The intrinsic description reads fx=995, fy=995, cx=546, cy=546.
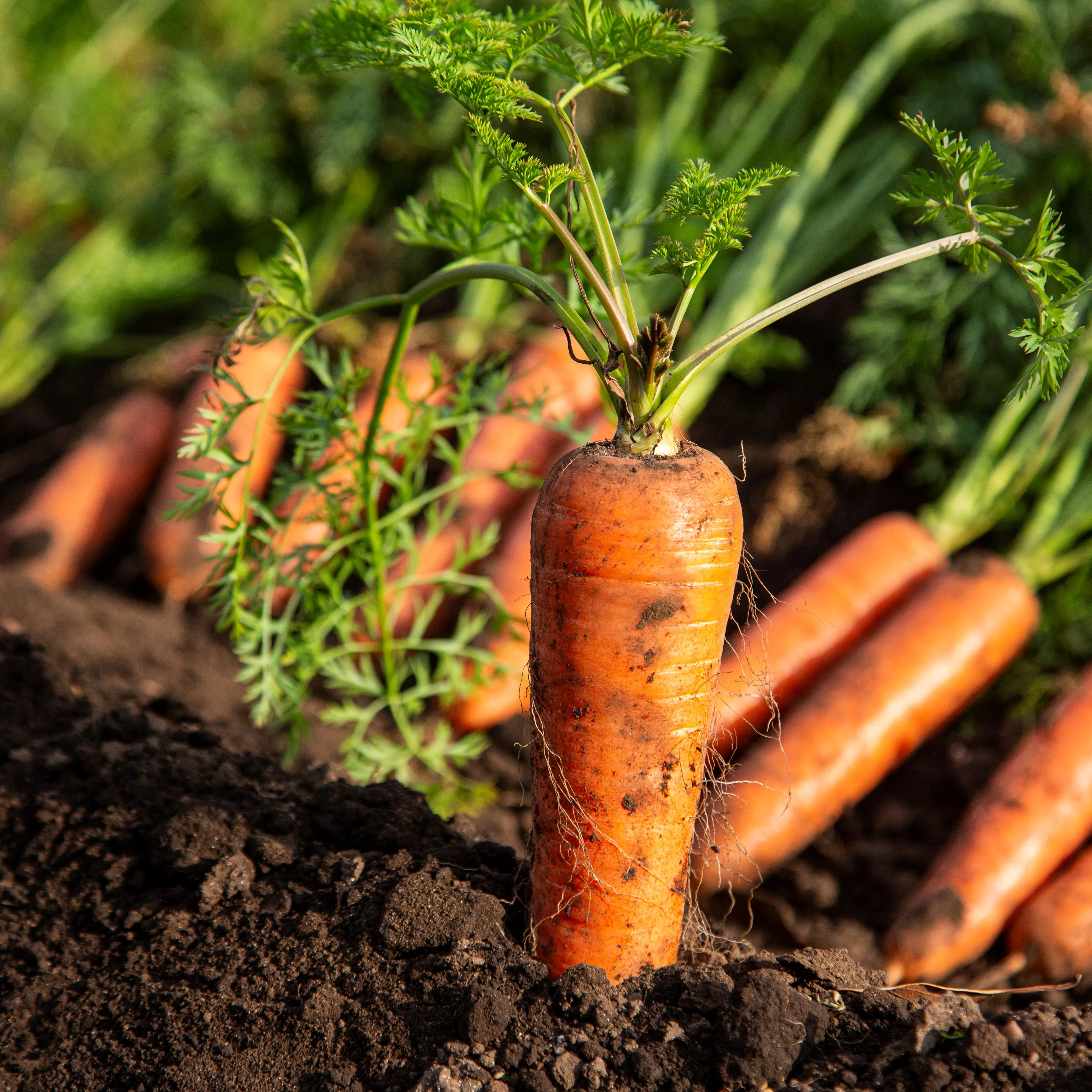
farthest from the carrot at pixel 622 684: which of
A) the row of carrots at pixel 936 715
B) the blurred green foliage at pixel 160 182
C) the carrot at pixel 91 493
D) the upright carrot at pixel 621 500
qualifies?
the blurred green foliage at pixel 160 182

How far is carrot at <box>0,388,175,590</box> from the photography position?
11.5 ft

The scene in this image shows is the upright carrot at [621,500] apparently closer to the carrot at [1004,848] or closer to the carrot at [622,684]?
the carrot at [622,684]

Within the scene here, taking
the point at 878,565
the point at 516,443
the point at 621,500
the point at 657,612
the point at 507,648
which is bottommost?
the point at 507,648

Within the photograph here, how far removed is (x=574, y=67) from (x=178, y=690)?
2030 mm

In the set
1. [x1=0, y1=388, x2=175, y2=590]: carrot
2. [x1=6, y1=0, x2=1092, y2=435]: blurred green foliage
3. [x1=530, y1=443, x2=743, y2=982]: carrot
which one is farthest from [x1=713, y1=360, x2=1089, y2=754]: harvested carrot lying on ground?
[x1=0, y1=388, x2=175, y2=590]: carrot

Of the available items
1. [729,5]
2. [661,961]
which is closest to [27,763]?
[661,961]

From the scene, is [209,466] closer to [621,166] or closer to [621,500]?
[621,166]

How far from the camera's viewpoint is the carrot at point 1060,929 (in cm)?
234

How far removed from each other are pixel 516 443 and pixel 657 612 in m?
2.01

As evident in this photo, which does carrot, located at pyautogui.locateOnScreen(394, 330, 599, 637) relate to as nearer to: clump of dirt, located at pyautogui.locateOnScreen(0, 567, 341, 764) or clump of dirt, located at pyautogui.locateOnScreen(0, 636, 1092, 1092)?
clump of dirt, located at pyautogui.locateOnScreen(0, 567, 341, 764)

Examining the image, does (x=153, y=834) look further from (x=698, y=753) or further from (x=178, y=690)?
(x=178, y=690)

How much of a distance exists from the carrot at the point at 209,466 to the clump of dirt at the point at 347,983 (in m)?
1.48

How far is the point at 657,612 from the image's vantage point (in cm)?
154

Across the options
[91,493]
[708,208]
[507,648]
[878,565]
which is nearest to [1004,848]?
[878,565]
